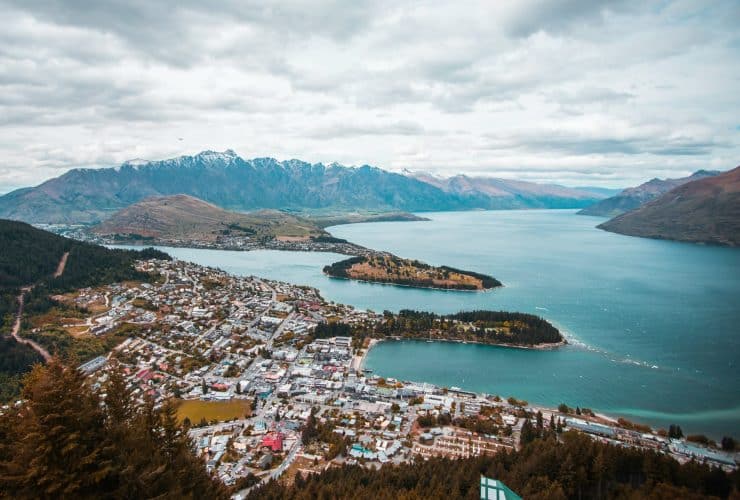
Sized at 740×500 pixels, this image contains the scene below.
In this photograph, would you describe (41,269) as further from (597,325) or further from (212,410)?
(597,325)

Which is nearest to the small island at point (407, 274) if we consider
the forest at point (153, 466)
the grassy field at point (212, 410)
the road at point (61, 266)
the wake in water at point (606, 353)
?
the wake in water at point (606, 353)

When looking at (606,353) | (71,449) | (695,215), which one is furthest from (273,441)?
(695,215)

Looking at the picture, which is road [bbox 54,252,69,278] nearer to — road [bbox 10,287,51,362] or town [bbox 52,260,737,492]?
road [bbox 10,287,51,362]

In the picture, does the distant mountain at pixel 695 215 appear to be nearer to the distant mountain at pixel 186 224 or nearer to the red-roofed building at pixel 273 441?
the distant mountain at pixel 186 224

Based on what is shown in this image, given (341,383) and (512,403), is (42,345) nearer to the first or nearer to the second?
(341,383)

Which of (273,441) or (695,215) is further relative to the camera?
(695,215)

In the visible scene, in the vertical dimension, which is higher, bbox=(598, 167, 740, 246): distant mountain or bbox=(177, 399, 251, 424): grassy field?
bbox=(598, 167, 740, 246): distant mountain

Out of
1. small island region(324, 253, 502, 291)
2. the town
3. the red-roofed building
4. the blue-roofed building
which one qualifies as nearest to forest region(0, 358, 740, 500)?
the town

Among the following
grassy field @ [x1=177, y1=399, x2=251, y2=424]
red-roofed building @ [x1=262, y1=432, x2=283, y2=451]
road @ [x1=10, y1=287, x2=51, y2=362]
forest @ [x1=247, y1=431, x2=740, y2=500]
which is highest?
forest @ [x1=247, y1=431, x2=740, y2=500]

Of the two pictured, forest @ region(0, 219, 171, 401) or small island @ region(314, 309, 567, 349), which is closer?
small island @ region(314, 309, 567, 349)
